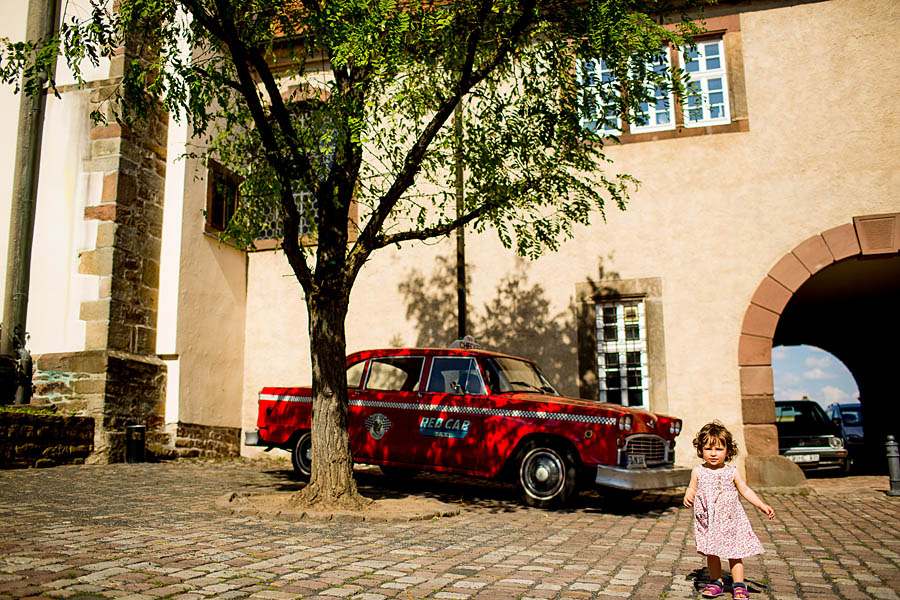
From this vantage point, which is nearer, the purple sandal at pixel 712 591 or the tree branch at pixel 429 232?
the purple sandal at pixel 712 591

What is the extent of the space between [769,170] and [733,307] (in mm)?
2244

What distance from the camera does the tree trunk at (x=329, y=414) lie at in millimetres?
7551

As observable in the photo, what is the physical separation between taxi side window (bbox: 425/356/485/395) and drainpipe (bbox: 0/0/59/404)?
6683 mm

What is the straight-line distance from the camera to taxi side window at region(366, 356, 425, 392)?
9.49 metres

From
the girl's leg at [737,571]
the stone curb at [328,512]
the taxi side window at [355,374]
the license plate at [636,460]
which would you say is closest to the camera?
the girl's leg at [737,571]

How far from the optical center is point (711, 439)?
15.3ft

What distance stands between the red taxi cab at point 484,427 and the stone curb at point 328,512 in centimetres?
95

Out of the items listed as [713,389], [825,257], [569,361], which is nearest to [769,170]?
[825,257]

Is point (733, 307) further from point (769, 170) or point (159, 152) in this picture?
point (159, 152)

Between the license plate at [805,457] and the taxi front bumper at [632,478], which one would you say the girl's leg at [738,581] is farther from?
the license plate at [805,457]

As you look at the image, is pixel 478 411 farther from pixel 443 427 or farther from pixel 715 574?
pixel 715 574

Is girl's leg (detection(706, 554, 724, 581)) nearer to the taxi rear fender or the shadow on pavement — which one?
the shadow on pavement

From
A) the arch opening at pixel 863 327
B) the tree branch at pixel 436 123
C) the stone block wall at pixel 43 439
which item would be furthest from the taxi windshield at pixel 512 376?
the stone block wall at pixel 43 439

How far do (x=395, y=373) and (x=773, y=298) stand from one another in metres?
6.06
